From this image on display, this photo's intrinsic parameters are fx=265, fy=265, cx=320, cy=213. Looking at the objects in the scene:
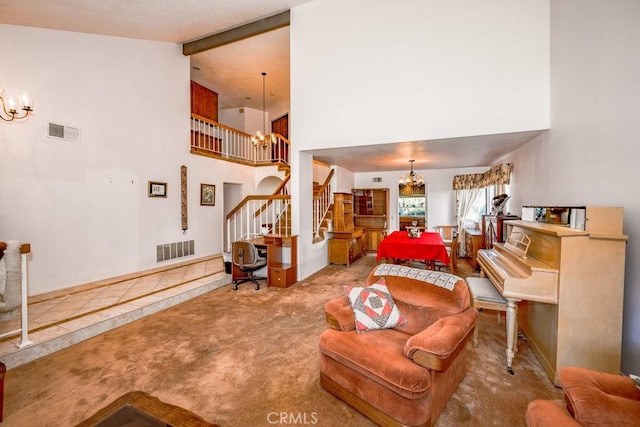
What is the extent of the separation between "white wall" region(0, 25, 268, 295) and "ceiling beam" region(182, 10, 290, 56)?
0.37 m

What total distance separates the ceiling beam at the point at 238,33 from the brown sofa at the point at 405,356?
545cm

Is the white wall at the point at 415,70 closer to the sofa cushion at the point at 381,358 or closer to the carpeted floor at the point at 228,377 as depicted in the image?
the carpeted floor at the point at 228,377

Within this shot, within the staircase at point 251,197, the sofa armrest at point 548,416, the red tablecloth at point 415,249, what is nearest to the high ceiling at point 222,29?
the staircase at point 251,197

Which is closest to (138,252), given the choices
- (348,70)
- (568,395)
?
(348,70)

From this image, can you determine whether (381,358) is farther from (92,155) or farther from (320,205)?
(92,155)

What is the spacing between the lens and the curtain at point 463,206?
23.5 feet

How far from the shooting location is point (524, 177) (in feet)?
14.8

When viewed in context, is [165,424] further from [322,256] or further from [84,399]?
[322,256]

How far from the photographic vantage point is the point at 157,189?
541 cm

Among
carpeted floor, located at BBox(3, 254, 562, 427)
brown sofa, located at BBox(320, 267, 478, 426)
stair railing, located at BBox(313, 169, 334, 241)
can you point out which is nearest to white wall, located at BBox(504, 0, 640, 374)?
carpeted floor, located at BBox(3, 254, 562, 427)

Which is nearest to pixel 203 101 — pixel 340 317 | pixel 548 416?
pixel 340 317

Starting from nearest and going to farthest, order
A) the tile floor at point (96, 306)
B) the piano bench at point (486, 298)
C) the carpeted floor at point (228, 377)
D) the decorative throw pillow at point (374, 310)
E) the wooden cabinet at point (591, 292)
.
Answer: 1. the carpeted floor at point (228, 377)
2. the wooden cabinet at point (591, 292)
3. the decorative throw pillow at point (374, 310)
4. the piano bench at point (486, 298)
5. the tile floor at point (96, 306)

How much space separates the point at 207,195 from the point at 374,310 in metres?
5.60

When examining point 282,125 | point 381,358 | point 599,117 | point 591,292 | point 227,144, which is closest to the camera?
point 381,358
